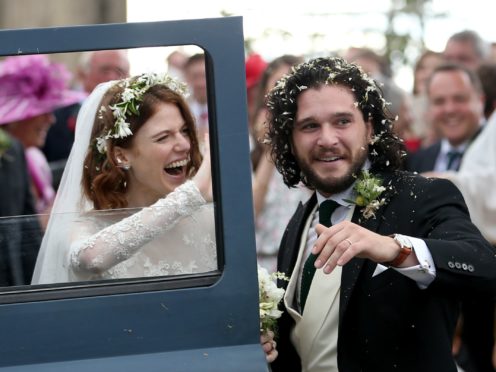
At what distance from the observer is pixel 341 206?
3543 mm

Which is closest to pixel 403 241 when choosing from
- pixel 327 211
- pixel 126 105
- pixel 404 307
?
pixel 404 307

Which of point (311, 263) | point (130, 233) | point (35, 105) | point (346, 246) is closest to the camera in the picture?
point (346, 246)

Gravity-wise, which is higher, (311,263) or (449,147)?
(449,147)

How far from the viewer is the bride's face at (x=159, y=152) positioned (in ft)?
10.2

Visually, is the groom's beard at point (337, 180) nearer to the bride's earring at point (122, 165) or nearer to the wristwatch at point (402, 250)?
the wristwatch at point (402, 250)

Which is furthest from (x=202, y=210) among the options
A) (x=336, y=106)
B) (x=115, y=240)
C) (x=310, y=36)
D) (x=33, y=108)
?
(x=310, y=36)

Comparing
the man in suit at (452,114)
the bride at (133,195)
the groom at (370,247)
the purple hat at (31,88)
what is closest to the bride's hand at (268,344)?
the bride at (133,195)

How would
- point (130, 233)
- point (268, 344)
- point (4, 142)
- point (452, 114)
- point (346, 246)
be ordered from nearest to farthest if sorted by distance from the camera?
point (346, 246) < point (130, 233) < point (268, 344) < point (4, 142) < point (452, 114)

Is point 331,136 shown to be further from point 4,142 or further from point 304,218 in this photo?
point 4,142

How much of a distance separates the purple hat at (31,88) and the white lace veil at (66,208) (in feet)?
4.44

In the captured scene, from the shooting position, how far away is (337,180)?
346 cm

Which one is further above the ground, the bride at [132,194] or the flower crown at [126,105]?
the flower crown at [126,105]

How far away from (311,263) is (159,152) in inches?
24.6

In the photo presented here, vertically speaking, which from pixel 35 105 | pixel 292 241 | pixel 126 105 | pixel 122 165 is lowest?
pixel 292 241
